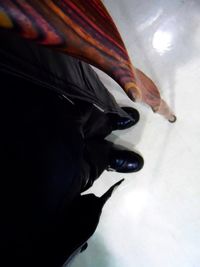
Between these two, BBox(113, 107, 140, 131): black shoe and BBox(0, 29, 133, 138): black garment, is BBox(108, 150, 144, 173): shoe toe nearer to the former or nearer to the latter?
BBox(113, 107, 140, 131): black shoe

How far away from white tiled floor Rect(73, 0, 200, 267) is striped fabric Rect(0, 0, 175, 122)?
65 cm

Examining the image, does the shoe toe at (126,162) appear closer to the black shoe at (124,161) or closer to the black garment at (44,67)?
the black shoe at (124,161)

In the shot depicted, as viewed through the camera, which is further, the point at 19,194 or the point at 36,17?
the point at 19,194

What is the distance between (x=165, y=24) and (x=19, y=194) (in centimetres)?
77

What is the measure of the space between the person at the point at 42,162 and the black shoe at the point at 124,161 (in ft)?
1.26

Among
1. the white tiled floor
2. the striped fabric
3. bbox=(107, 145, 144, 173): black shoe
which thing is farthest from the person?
the white tiled floor

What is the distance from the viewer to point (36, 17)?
0.24 m

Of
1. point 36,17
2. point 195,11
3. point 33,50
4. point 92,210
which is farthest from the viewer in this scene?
point 195,11

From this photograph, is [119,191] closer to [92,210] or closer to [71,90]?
[92,210]

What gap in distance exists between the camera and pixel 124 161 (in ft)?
3.23

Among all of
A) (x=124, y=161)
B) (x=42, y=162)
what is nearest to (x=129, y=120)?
(x=124, y=161)

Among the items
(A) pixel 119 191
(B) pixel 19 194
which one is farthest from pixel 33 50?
(A) pixel 119 191

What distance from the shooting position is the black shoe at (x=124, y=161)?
0.97 m

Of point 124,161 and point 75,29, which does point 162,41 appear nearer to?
point 124,161
